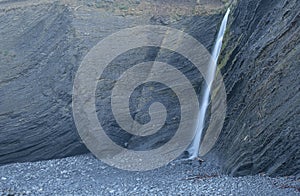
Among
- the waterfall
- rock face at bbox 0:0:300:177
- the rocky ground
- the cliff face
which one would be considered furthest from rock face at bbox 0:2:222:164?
the cliff face

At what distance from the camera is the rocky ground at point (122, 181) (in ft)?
26.0

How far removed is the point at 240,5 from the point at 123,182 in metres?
5.08

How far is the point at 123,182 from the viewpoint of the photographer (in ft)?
32.0

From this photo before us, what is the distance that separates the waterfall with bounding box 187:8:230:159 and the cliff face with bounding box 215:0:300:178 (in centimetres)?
106

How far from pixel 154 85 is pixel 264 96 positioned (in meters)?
4.72

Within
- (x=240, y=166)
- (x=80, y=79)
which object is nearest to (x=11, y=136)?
(x=80, y=79)

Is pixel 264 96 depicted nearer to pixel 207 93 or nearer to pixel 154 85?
pixel 207 93

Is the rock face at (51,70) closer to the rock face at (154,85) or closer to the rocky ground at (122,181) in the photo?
the rock face at (154,85)

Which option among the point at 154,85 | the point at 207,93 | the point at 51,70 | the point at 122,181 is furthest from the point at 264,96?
the point at 51,70

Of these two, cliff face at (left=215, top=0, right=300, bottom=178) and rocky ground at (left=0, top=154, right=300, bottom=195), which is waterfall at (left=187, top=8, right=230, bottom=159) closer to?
rocky ground at (left=0, top=154, right=300, bottom=195)

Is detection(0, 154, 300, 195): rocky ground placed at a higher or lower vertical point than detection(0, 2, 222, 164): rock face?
lower

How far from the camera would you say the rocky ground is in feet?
26.0

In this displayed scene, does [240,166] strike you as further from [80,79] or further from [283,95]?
[80,79]

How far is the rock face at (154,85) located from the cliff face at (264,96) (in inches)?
0.7
